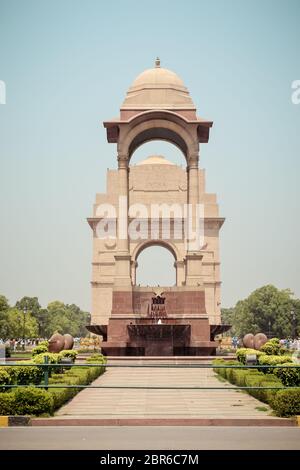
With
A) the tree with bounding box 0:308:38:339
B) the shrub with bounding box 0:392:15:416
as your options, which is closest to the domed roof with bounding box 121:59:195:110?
the shrub with bounding box 0:392:15:416

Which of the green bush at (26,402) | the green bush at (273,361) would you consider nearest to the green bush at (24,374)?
the green bush at (26,402)

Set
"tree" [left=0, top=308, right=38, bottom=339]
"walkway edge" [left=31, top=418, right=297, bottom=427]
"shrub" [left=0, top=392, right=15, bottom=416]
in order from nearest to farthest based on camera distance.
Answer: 1. "walkway edge" [left=31, top=418, right=297, bottom=427]
2. "shrub" [left=0, top=392, right=15, bottom=416]
3. "tree" [left=0, top=308, right=38, bottom=339]

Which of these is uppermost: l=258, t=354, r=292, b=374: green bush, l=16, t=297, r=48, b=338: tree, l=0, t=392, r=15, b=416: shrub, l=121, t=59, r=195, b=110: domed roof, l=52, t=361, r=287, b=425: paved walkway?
l=121, t=59, r=195, b=110: domed roof

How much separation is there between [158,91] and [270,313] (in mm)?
63898

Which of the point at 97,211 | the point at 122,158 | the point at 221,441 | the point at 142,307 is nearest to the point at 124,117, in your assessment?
the point at 122,158

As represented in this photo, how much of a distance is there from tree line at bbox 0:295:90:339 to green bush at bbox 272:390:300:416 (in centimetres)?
5941

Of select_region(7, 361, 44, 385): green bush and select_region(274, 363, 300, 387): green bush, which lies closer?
select_region(274, 363, 300, 387): green bush

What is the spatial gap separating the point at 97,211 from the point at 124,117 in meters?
33.3

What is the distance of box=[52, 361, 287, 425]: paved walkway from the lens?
43.0 ft

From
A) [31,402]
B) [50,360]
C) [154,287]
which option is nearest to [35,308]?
[154,287]

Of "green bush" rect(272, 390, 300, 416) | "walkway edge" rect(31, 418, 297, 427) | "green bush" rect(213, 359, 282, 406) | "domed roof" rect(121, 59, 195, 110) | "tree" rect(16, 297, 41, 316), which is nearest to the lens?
"walkway edge" rect(31, 418, 297, 427)

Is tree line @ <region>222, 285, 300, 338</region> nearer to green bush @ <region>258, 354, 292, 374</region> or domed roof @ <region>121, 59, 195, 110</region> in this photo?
domed roof @ <region>121, 59, 195, 110</region>

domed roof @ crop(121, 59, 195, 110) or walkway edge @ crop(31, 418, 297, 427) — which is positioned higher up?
domed roof @ crop(121, 59, 195, 110)
